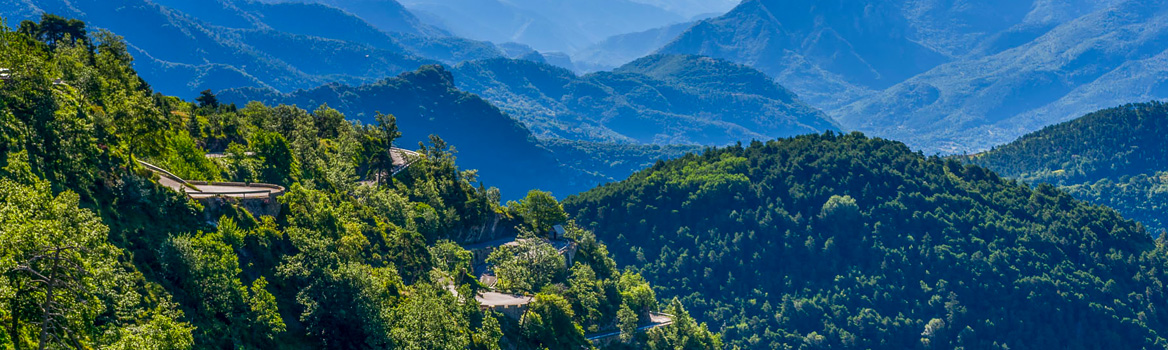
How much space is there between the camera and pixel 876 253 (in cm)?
14488

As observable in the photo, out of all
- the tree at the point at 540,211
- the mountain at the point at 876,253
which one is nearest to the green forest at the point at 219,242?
the tree at the point at 540,211

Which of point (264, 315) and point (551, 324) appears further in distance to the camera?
point (551, 324)

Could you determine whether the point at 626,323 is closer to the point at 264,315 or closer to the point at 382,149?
the point at 382,149

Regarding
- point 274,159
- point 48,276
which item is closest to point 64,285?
point 48,276

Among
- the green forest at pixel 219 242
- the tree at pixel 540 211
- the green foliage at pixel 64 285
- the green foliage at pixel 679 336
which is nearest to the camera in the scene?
the green foliage at pixel 64 285

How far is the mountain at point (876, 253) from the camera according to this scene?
13512 cm

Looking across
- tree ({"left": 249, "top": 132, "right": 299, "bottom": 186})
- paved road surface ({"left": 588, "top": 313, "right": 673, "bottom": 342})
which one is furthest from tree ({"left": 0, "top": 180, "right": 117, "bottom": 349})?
paved road surface ({"left": 588, "top": 313, "right": 673, "bottom": 342})

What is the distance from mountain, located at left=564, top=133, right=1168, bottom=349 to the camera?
135125 mm

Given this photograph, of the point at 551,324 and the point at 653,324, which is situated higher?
the point at 653,324

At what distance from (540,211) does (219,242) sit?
4924 centimetres

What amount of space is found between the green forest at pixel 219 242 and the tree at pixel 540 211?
5.96 meters

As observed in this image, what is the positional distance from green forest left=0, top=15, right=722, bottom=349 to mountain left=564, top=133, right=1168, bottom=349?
53.4m

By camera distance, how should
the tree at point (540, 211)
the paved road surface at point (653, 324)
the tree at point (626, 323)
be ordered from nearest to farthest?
the paved road surface at point (653, 324), the tree at point (626, 323), the tree at point (540, 211)

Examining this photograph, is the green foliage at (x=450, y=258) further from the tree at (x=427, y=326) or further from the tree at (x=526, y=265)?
the tree at (x=427, y=326)
